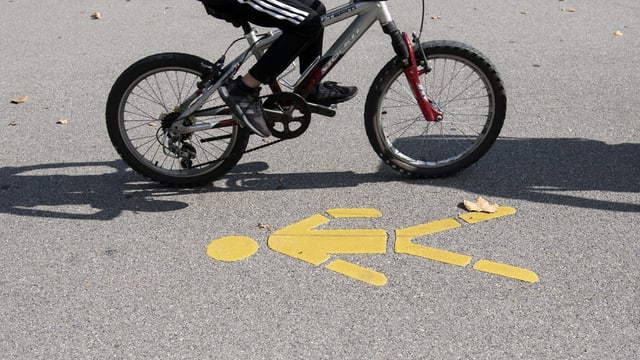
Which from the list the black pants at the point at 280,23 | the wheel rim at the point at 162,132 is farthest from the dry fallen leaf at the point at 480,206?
the wheel rim at the point at 162,132

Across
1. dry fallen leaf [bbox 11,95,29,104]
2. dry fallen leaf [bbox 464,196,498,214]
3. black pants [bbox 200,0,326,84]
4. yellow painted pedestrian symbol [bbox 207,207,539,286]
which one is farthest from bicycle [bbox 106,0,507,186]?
dry fallen leaf [bbox 11,95,29,104]

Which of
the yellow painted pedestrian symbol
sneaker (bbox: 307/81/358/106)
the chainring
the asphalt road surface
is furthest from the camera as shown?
sneaker (bbox: 307/81/358/106)

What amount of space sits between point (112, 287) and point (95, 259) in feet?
1.05

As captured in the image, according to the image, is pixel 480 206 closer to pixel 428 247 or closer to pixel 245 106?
pixel 428 247

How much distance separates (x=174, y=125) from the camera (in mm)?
4227

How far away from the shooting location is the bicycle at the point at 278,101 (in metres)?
4.11

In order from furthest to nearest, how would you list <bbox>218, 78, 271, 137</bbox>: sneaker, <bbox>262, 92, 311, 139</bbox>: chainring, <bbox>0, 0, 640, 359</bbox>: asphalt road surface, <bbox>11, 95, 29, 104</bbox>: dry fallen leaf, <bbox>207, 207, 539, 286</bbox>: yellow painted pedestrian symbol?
<bbox>11, 95, 29, 104</bbox>: dry fallen leaf → <bbox>262, 92, 311, 139</bbox>: chainring → <bbox>218, 78, 271, 137</bbox>: sneaker → <bbox>207, 207, 539, 286</bbox>: yellow painted pedestrian symbol → <bbox>0, 0, 640, 359</bbox>: asphalt road surface

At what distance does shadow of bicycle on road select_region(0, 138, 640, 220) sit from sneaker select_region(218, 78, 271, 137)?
518mm

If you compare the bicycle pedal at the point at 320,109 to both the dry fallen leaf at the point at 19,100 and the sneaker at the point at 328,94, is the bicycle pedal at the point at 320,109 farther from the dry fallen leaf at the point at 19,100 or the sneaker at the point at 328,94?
the dry fallen leaf at the point at 19,100

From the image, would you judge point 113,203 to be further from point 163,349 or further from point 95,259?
point 163,349

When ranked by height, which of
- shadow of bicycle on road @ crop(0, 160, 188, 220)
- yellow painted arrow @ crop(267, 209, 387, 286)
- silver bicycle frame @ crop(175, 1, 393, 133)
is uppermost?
silver bicycle frame @ crop(175, 1, 393, 133)

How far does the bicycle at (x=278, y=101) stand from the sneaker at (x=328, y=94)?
67 mm

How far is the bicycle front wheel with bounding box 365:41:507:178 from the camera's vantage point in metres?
4.22

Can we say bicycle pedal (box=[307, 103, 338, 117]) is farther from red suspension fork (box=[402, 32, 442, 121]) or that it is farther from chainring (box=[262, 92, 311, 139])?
red suspension fork (box=[402, 32, 442, 121])
